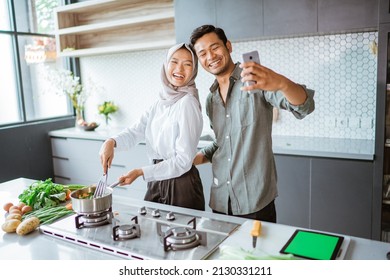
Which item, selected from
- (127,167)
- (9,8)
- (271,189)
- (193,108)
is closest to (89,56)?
(9,8)

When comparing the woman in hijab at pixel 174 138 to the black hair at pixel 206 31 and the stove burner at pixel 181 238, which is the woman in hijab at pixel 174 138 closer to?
the black hair at pixel 206 31

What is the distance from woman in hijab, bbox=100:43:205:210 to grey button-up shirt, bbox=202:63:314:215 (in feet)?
0.50

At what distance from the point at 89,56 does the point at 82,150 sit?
128 cm

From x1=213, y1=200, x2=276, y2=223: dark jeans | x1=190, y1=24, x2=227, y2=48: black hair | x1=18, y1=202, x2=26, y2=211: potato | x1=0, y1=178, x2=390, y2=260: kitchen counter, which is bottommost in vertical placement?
x1=213, y1=200, x2=276, y2=223: dark jeans

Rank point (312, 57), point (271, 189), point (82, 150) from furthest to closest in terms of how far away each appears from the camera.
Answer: point (82, 150), point (312, 57), point (271, 189)

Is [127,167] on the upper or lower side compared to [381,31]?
lower

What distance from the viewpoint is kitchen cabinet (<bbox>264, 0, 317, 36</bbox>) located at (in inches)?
109

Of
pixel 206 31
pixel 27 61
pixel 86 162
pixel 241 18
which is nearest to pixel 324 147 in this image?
pixel 241 18

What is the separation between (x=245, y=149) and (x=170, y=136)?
37 centimetres

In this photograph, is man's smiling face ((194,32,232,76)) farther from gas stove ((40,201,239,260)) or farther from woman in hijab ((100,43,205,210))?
gas stove ((40,201,239,260))

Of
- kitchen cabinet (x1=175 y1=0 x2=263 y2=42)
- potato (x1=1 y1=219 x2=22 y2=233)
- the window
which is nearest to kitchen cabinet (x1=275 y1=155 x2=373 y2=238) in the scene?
kitchen cabinet (x1=175 y1=0 x2=263 y2=42)
